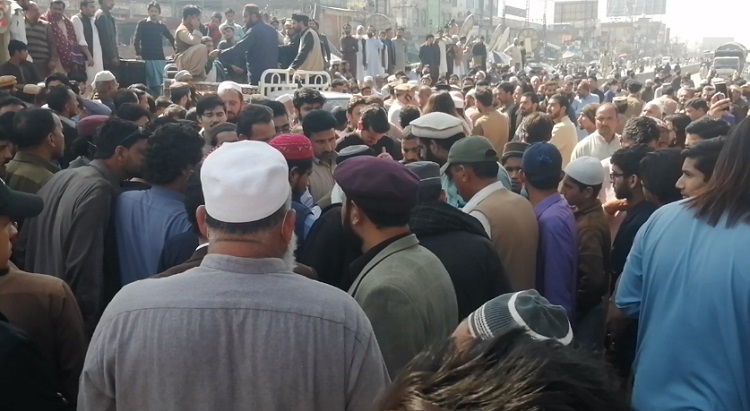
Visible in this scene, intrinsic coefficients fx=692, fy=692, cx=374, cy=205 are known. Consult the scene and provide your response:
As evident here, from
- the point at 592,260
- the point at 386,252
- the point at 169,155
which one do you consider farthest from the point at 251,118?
the point at 386,252

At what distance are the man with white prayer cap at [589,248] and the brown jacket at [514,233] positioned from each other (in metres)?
0.41

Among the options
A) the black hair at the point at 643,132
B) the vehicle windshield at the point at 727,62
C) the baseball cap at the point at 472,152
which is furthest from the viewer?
the vehicle windshield at the point at 727,62

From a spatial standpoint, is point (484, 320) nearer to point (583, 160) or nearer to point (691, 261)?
point (691, 261)

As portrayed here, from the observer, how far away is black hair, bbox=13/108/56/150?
3.97 metres

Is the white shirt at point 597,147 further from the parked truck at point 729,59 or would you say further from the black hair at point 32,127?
the parked truck at point 729,59

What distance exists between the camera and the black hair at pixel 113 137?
370 cm

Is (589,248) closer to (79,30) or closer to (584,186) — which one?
(584,186)

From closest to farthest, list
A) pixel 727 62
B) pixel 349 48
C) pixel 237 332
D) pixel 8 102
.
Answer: pixel 237 332 → pixel 8 102 → pixel 349 48 → pixel 727 62

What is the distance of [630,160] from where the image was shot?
4250mm

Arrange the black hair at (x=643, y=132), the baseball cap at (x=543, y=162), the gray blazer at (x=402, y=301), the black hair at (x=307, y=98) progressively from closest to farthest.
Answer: the gray blazer at (x=402, y=301) → the baseball cap at (x=543, y=162) → the black hair at (x=643, y=132) → the black hair at (x=307, y=98)

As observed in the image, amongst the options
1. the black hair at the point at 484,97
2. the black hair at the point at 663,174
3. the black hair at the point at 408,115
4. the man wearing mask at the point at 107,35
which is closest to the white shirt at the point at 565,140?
the black hair at the point at 484,97

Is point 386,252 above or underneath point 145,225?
above

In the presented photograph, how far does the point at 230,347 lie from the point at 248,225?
0.32 metres

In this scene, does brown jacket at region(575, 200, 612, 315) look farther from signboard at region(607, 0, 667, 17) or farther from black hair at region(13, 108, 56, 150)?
signboard at region(607, 0, 667, 17)
